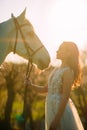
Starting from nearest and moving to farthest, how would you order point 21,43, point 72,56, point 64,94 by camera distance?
point 64,94
point 72,56
point 21,43

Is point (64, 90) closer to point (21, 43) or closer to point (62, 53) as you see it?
point (62, 53)

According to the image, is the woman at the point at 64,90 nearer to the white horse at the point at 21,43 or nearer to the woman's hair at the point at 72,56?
the woman's hair at the point at 72,56

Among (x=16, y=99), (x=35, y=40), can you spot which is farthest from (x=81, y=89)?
(x=35, y=40)

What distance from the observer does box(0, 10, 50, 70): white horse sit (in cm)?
523

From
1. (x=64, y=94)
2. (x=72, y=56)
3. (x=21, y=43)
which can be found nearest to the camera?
(x=64, y=94)

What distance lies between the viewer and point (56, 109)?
4.44m

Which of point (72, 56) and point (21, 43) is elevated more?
point (21, 43)

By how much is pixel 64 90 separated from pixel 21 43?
1.32 m

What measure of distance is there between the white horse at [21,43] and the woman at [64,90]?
599 millimetres

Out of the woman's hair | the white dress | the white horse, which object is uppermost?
the white horse

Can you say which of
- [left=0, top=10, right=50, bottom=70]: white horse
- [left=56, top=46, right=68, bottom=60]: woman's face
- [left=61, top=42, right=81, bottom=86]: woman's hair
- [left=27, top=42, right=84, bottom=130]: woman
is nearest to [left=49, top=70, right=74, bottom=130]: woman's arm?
[left=27, top=42, right=84, bottom=130]: woman

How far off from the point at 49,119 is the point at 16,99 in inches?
1317

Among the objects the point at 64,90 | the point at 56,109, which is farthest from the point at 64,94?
the point at 56,109

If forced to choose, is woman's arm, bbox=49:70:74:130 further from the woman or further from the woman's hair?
the woman's hair
